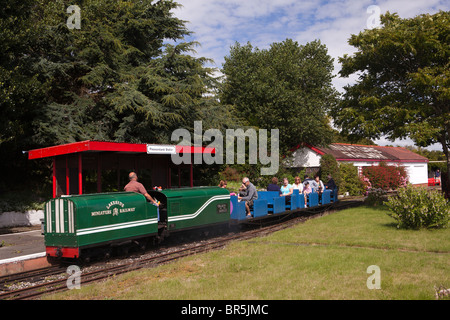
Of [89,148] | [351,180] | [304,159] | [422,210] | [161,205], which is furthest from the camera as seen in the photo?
[304,159]

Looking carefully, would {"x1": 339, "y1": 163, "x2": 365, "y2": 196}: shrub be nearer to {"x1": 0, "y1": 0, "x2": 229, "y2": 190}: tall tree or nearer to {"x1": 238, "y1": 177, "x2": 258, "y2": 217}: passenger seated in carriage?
{"x1": 0, "y1": 0, "x2": 229, "y2": 190}: tall tree

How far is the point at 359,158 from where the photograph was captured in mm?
33812

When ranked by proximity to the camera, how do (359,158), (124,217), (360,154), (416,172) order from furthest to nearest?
(416,172), (360,154), (359,158), (124,217)

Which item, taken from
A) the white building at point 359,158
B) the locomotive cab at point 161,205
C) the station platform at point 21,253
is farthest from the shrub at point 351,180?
the station platform at point 21,253

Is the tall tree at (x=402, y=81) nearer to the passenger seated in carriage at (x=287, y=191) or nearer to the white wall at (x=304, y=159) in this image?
the passenger seated in carriage at (x=287, y=191)

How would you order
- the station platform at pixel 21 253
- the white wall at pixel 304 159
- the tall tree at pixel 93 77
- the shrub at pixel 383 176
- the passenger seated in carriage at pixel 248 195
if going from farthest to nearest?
the white wall at pixel 304 159, the shrub at pixel 383 176, the tall tree at pixel 93 77, the passenger seated in carriage at pixel 248 195, the station platform at pixel 21 253

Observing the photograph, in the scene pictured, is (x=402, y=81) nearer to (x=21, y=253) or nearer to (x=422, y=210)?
(x=422, y=210)

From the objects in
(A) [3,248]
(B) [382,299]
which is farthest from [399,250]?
(A) [3,248]

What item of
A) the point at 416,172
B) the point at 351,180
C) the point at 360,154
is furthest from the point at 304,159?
the point at 416,172

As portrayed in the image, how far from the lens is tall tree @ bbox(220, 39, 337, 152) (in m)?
30.1

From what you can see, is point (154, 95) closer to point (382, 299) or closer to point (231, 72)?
point (231, 72)

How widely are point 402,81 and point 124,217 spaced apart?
49.6ft

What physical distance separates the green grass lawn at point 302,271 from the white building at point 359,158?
2132 centimetres

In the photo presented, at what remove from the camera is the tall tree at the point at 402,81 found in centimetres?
1592
